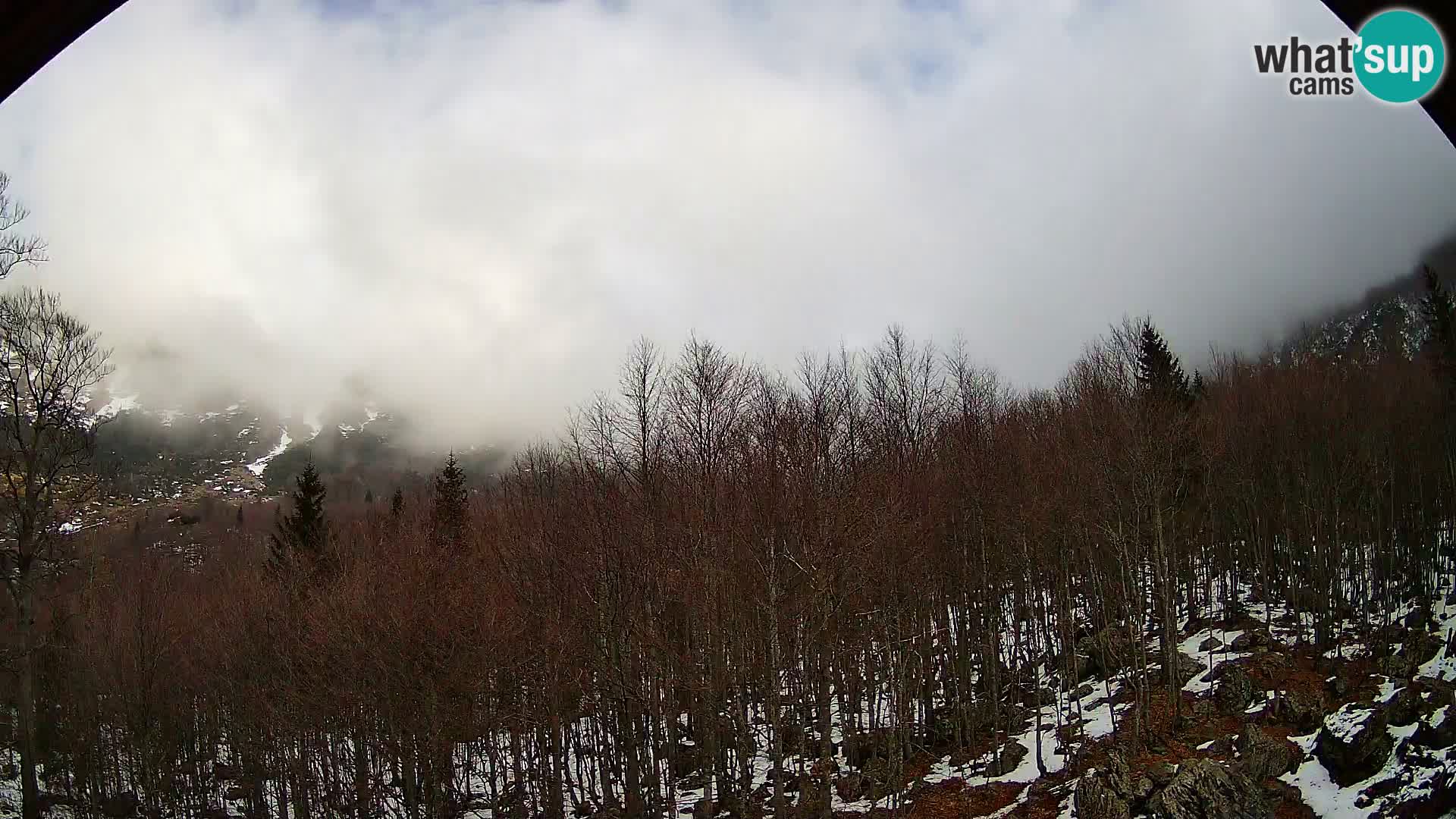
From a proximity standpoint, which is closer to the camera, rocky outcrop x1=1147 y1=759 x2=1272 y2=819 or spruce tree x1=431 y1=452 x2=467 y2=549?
rocky outcrop x1=1147 y1=759 x2=1272 y2=819

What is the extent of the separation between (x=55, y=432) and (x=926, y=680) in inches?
991

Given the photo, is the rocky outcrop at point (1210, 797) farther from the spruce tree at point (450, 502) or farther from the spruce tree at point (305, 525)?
the spruce tree at point (305, 525)

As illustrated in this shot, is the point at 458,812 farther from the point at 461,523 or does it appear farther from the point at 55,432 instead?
the point at 461,523

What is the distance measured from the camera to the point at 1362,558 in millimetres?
25719

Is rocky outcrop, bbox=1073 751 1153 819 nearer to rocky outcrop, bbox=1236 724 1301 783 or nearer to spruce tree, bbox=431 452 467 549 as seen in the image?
rocky outcrop, bbox=1236 724 1301 783

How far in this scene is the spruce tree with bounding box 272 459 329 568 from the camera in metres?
34.0

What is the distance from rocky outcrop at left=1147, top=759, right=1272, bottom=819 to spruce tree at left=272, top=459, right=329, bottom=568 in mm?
32416

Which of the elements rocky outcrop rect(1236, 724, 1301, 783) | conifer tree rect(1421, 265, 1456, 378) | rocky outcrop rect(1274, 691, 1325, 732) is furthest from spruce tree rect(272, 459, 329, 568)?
conifer tree rect(1421, 265, 1456, 378)

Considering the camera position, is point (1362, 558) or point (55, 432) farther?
point (1362, 558)

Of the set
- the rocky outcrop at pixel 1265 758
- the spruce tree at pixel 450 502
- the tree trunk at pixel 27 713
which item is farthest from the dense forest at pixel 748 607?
the spruce tree at pixel 450 502

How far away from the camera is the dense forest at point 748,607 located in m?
19.4

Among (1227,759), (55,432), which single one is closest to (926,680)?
(1227,759)

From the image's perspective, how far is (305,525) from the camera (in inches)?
1412

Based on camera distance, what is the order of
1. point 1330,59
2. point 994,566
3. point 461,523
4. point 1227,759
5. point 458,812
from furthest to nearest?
1. point 461,523
2. point 994,566
3. point 458,812
4. point 1227,759
5. point 1330,59
